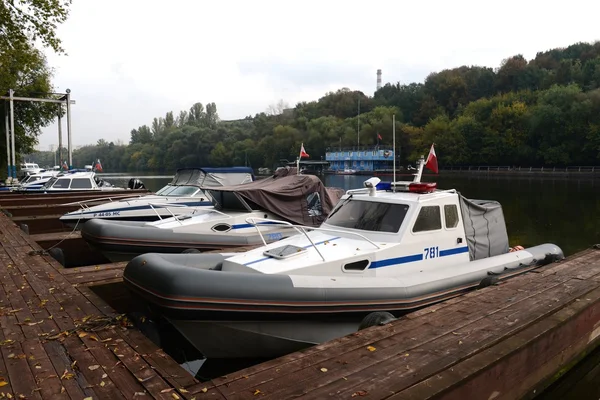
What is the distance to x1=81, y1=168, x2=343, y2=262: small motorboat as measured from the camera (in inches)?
344

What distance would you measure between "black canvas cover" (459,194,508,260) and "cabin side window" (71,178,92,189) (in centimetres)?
1794

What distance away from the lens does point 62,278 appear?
645 centimetres

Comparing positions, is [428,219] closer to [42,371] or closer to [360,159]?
[42,371]

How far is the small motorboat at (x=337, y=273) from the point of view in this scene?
15.5ft

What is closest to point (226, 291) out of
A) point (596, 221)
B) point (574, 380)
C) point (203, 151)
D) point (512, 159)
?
A: point (574, 380)

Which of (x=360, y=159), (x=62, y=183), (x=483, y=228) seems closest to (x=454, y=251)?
(x=483, y=228)

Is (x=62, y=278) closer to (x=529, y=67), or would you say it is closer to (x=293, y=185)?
(x=293, y=185)

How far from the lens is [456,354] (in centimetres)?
391

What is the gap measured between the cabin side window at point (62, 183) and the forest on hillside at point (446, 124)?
1105 inches

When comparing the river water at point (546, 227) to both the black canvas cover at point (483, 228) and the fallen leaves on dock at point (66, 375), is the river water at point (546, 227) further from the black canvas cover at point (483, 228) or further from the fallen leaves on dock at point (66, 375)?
the fallen leaves on dock at point (66, 375)

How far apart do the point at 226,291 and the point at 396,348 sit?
1.77 metres

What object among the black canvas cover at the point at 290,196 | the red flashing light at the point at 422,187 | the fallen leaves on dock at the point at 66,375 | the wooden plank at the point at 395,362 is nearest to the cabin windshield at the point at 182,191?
the black canvas cover at the point at 290,196

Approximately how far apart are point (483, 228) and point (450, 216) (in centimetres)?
105

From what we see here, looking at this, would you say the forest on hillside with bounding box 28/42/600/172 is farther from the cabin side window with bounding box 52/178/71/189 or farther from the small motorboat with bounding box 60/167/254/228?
the small motorboat with bounding box 60/167/254/228
